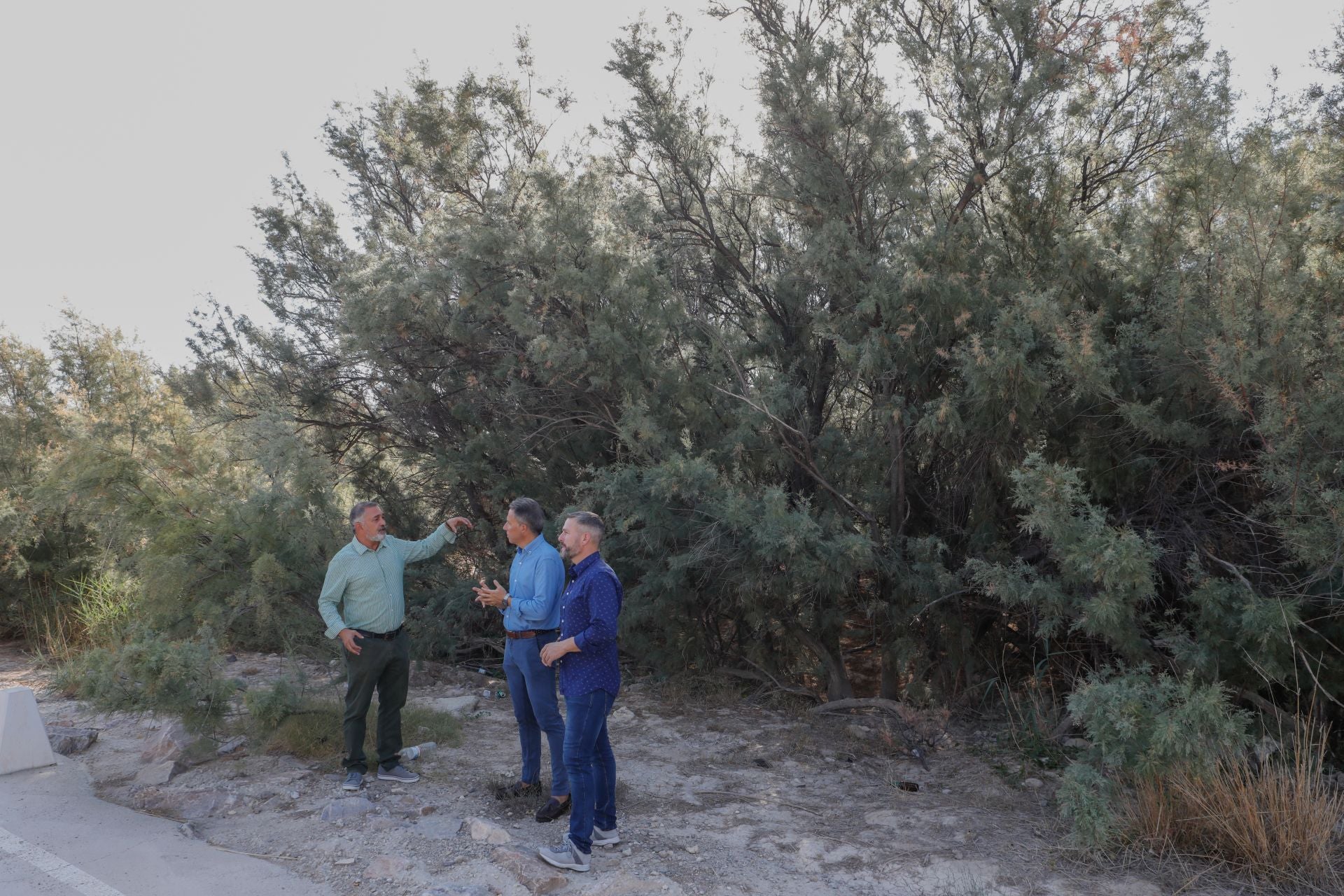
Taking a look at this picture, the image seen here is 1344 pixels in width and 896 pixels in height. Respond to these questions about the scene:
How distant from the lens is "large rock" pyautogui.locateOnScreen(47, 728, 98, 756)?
6930mm

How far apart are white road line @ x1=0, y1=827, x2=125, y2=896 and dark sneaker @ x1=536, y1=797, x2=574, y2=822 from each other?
2.05 metres

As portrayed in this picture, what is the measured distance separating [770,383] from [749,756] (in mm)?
2841

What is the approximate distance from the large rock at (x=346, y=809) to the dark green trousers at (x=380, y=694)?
0.34 metres

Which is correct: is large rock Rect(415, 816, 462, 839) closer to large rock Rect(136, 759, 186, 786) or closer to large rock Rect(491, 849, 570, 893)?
large rock Rect(491, 849, 570, 893)

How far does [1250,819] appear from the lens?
4.71m

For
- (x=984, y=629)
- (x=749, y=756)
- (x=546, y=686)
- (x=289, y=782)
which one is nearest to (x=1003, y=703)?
(x=984, y=629)

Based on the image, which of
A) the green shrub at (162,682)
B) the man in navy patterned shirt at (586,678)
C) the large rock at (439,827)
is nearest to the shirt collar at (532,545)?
the man in navy patterned shirt at (586,678)

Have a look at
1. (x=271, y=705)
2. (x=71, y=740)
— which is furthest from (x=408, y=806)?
(x=71, y=740)

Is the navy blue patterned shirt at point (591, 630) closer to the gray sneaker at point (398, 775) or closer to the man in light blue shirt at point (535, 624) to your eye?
the man in light blue shirt at point (535, 624)

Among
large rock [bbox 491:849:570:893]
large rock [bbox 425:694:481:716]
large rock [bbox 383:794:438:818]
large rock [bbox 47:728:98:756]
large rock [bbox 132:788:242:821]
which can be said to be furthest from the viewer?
large rock [bbox 425:694:481:716]

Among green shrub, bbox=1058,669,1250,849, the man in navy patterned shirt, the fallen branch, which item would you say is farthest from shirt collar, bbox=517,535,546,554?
green shrub, bbox=1058,669,1250,849

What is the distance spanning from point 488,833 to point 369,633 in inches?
61.1

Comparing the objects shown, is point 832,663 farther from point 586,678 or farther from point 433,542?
point 586,678

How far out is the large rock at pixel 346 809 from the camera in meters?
5.43
